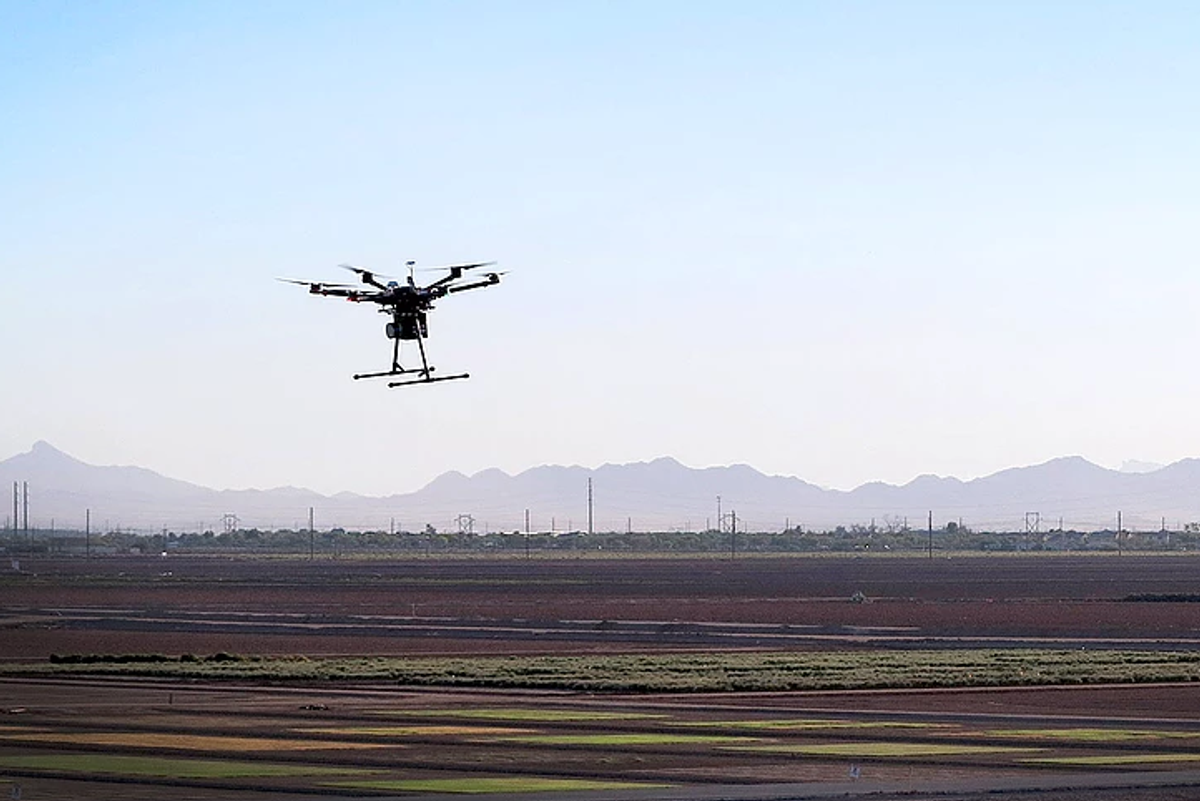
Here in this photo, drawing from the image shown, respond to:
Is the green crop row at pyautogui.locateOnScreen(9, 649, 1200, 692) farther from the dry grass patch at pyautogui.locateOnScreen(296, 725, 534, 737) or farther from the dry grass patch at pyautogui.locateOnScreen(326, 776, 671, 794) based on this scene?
the dry grass patch at pyautogui.locateOnScreen(326, 776, 671, 794)

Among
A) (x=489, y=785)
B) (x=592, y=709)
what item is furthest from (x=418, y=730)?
(x=489, y=785)

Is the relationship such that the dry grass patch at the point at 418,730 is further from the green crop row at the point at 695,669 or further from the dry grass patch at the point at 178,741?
the green crop row at the point at 695,669

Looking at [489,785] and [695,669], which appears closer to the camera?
[489,785]

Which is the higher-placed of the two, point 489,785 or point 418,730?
point 418,730

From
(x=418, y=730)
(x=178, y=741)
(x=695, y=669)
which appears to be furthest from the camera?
(x=695, y=669)

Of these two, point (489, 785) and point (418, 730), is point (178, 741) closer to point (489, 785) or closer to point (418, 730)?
point (418, 730)

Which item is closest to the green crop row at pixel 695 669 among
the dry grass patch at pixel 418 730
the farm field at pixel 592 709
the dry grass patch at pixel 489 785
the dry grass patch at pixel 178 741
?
the farm field at pixel 592 709

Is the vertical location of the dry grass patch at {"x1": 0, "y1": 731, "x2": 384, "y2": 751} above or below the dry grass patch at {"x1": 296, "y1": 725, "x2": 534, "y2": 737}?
above

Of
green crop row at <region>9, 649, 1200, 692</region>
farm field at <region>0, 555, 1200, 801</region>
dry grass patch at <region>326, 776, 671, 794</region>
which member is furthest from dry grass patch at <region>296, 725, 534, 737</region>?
green crop row at <region>9, 649, 1200, 692</region>
